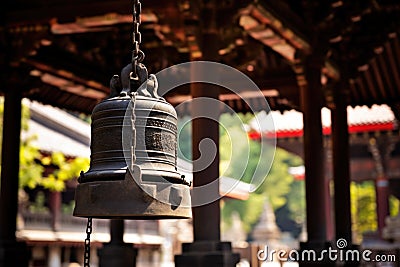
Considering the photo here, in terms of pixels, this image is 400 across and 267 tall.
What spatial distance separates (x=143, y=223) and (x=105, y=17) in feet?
51.4

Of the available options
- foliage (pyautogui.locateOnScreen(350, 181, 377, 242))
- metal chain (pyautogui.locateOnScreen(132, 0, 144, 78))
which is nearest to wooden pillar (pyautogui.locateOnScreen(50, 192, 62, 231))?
metal chain (pyautogui.locateOnScreen(132, 0, 144, 78))

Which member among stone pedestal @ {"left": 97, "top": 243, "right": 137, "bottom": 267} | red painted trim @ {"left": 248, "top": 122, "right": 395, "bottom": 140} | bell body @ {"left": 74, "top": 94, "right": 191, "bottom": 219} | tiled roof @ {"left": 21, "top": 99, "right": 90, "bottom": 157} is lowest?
stone pedestal @ {"left": 97, "top": 243, "right": 137, "bottom": 267}

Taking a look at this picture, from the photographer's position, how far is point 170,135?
10.0 feet

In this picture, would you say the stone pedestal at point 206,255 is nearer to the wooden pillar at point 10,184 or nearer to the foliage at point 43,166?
the wooden pillar at point 10,184

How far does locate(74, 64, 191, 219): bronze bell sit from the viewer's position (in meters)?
2.75

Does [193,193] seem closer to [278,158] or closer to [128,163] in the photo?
Result: [128,163]

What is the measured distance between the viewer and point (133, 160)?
2.80 meters

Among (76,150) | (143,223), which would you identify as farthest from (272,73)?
(143,223)

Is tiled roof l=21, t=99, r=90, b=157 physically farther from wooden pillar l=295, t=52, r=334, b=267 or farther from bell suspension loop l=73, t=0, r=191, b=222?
bell suspension loop l=73, t=0, r=191, b=222

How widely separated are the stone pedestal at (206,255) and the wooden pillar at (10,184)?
2522 millimetres

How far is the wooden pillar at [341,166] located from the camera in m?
8.45

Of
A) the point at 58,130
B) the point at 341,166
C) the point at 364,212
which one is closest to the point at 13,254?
the point at 341,166

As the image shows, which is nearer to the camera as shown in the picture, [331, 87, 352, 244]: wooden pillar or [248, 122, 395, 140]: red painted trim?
[331, 87, 352, 244]: wooden pillar

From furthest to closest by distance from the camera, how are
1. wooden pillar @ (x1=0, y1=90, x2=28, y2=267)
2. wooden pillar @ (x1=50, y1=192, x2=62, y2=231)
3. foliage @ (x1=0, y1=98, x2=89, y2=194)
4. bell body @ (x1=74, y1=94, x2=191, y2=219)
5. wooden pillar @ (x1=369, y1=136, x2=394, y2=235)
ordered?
wooden pillar @ (x1=50, y1=192, x2=62, y2=231)
wooden pillar @ (x1=369, y1=136, x2=394, y2=235)
foliage @ (x1=0, y1=98, x2=89, y2=194)
wooden pillar @ (x1=0, y1=90, x2=28, y2=267)
bell body @ (x1=74, y1=94, x2=191, y2=219)
